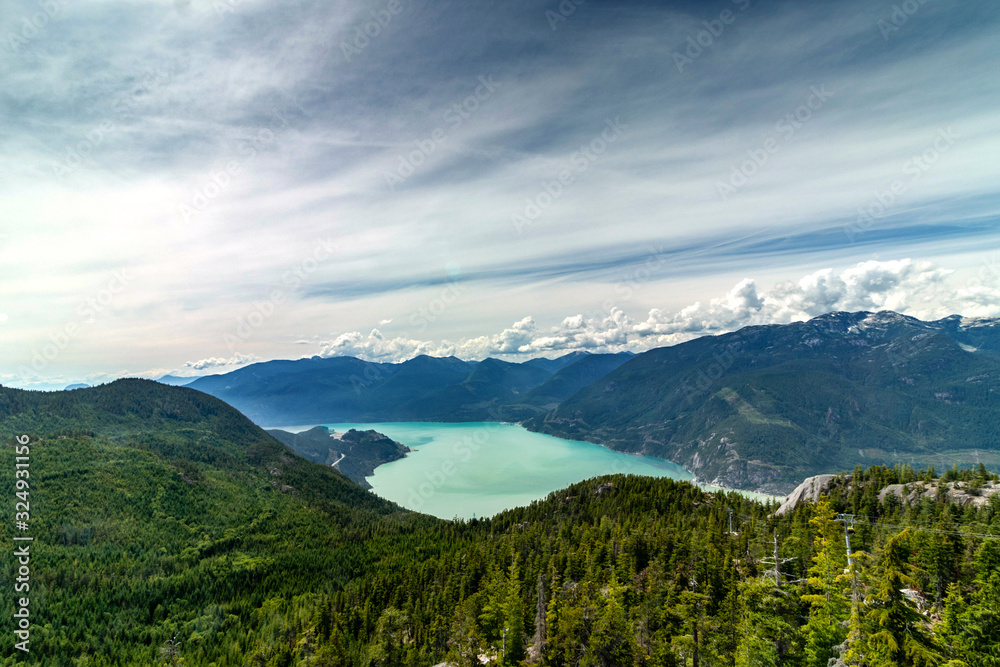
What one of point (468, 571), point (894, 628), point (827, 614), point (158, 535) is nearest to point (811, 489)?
point (468, 571)

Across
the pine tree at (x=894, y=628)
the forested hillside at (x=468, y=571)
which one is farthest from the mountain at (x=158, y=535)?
the pine tree at (x=894, y=628)

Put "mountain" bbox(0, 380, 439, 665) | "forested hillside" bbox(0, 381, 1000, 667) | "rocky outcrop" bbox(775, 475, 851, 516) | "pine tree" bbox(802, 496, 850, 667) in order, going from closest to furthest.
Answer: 1. "pine tree" bbox(802, 496, 850, 667)
2. "forested hillside" bbox(0, 381, 1000, 667)
3. "rocky outcrop" bbox(775, 475, 851, 516)
4. "mountain" bbox(0, 380, 439, 665)

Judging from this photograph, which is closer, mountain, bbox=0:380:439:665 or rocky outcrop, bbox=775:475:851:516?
rocky outcrop, bbox=775:475:851:516

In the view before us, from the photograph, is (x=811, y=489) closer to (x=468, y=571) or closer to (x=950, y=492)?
(x=950, y=492)

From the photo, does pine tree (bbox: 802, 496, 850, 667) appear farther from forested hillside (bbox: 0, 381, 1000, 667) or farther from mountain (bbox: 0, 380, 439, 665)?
mountain (bbox: 0, 380, 439, 665)

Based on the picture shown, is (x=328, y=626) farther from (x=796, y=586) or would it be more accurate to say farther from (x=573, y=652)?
(x=796, y=586)

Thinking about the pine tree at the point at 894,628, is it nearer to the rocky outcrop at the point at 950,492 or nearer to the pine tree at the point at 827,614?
the pine tree at the point at 827,614

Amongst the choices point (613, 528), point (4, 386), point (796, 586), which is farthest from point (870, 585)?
point (4, 386)

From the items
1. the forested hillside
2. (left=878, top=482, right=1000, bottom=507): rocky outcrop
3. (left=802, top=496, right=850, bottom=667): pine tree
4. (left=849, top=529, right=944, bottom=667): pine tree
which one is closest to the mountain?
the forested hillside
